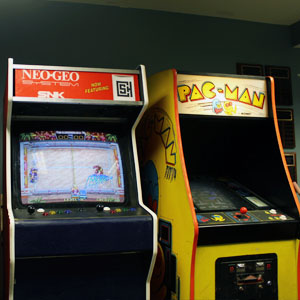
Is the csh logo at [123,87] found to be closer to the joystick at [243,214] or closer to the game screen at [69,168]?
the game screen at [69,168]

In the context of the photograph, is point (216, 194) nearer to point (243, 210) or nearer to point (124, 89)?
point (243, 210)

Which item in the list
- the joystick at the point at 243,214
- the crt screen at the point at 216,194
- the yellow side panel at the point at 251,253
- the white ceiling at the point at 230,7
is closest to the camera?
the yellow side panel at the point at 251,253

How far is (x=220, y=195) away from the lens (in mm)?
3068

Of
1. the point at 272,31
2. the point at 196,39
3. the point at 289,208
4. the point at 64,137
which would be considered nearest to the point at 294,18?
the point at 272,31

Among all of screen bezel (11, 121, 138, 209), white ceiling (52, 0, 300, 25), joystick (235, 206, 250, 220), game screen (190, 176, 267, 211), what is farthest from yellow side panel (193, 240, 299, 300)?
white ceiling (52, 0, 300, 25)

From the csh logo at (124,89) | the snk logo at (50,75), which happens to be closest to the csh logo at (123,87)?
the csh logo at (124,89)

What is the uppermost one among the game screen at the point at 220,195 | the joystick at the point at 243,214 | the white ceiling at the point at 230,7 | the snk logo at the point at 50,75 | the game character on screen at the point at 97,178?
the white ceiling at the point at 230,7

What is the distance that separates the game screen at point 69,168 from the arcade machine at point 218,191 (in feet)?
1.45

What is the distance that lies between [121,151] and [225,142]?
3.39 feet

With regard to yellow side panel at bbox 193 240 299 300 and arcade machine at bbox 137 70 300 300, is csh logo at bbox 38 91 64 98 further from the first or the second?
yellow side panel at bbox 193 240 299 300

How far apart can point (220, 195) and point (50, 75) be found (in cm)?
149

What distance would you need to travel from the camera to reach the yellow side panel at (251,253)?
263 cm

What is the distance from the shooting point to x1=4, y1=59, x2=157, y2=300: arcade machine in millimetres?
2336

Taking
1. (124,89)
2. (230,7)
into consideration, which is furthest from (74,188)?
(230,7)
